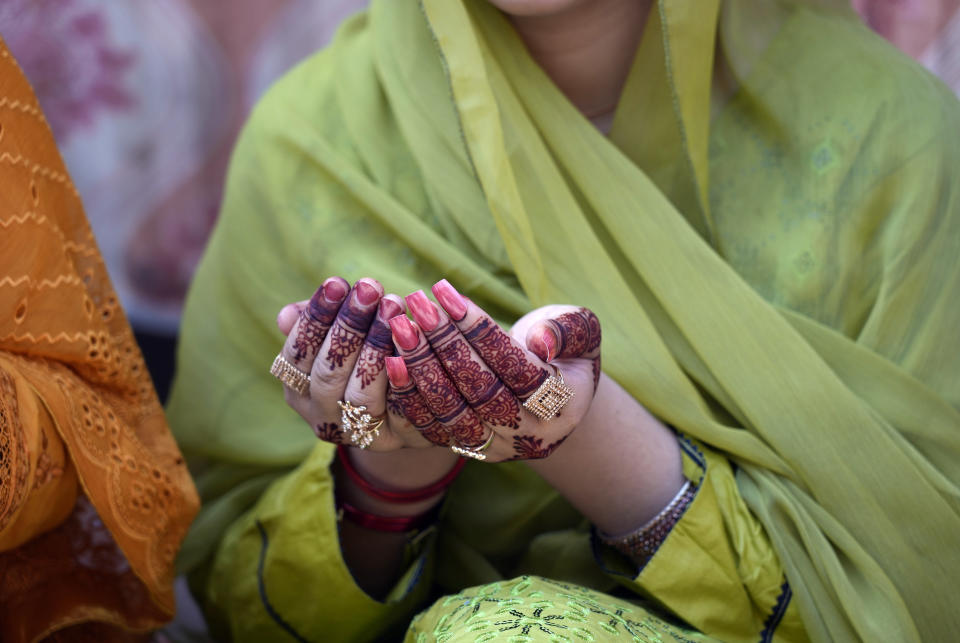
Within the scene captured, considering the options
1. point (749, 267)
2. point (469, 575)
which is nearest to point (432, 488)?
point (469, 575)

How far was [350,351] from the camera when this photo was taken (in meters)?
0.73

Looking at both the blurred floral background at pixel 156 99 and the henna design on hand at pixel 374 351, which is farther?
the blurred floral background at pixel 156 99

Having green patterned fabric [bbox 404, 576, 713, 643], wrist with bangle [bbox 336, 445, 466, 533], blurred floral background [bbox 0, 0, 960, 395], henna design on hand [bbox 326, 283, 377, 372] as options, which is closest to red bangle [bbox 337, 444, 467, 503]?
wrist with bangle [bbox 336, 445, 466, 533]

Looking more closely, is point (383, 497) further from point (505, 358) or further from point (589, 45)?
point (589, 45)

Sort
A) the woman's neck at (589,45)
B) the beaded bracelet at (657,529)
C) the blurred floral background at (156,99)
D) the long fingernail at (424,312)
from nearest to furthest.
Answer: the long fingernail at (424,312), the beaded bracelet at (657,529), the woman's neck at (589,45), the blurred floral background at (156,99)

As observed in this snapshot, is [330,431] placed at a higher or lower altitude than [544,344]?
lower

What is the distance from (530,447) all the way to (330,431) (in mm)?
175

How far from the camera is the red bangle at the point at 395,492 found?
3.12ft

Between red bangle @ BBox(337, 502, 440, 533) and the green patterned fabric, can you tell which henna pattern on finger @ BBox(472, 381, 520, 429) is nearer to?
the green patterned fabric

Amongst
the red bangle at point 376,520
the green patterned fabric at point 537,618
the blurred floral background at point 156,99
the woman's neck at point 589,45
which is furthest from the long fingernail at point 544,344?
the blurred floral background at point 156,99

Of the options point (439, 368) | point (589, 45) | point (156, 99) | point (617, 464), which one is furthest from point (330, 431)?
point (156, 99)

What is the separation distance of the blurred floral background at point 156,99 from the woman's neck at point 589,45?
2.49ft

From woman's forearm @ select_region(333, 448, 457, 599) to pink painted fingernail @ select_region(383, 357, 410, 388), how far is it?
22cm

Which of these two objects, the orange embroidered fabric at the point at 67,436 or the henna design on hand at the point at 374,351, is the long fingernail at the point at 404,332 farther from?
the orange embroidered fabric at the point at 67,436
